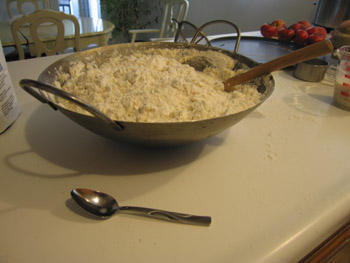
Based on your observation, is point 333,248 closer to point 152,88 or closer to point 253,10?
point 152,88

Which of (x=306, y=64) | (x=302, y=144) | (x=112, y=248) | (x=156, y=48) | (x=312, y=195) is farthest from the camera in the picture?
(x=306, y=64)

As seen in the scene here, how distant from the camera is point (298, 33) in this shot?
3.75ft

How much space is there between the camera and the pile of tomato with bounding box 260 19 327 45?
110 cm

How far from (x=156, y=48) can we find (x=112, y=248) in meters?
0.59

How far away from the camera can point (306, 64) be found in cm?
93

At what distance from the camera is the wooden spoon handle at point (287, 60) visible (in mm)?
529

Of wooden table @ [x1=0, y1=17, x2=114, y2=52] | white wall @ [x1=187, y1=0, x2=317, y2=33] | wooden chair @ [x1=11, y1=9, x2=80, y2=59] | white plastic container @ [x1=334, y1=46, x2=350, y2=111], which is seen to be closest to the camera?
white plastic container @ [x1=334, y1=46, x2=350, y2=111]

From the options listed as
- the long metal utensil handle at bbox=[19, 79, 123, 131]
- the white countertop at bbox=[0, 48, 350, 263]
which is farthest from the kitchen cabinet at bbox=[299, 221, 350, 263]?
the long metal utensil handle at bbox=[19, 79, 123, 131]

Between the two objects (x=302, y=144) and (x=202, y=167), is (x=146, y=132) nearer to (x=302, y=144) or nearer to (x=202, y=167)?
(x=202, y=167)

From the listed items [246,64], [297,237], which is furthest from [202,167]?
[246,64]

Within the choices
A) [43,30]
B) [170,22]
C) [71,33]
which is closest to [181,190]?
[71,33]

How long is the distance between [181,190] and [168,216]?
7 centimetres

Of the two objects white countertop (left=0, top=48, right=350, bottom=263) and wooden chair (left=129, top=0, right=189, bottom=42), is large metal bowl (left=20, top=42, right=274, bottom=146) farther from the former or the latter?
wooden chair (left=129, top=0, right=189, bottom=42)

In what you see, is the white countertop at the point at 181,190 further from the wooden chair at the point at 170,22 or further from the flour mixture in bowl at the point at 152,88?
the wooden chair at the point at 170,22
